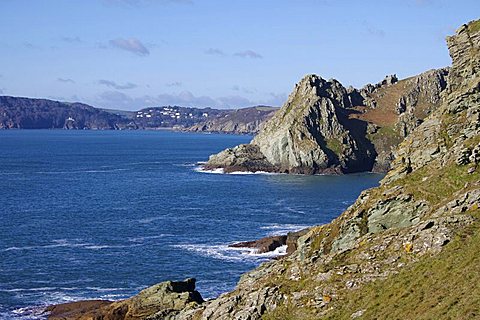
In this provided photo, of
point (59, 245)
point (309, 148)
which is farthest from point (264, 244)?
point (309, 148)

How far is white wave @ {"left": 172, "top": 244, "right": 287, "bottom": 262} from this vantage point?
8244 cm

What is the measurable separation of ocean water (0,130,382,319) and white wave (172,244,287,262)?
0.47ft

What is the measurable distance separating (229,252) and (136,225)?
25.4 metres

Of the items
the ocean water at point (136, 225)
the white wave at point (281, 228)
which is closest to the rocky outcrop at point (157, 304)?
the ocean water at point (136, 225)

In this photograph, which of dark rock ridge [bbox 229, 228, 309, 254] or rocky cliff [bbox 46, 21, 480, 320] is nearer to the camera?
rocky cliff [bbox 46, 21, 480, 320]

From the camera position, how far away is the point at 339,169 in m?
186

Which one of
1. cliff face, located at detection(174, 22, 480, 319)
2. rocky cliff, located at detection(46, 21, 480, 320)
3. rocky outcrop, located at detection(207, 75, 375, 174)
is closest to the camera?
rocky cliff, located at detection(46, 21, 480, 320)

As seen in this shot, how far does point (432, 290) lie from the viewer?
32.6 m

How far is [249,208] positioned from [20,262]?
50.8m

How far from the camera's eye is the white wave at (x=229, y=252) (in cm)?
8244

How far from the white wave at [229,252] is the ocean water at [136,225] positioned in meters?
0.14

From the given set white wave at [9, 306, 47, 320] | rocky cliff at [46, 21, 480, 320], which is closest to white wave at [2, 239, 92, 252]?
white wave at [9, 306, 47, 320]

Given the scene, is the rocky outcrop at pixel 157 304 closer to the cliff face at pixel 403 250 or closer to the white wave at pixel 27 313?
the cliff face at pixel 403 250

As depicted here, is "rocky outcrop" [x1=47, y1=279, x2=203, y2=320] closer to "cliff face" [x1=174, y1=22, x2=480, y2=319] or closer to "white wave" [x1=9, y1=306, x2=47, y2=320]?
"cliff face" [x1=174, y1=22, x2=480, y2=319]
